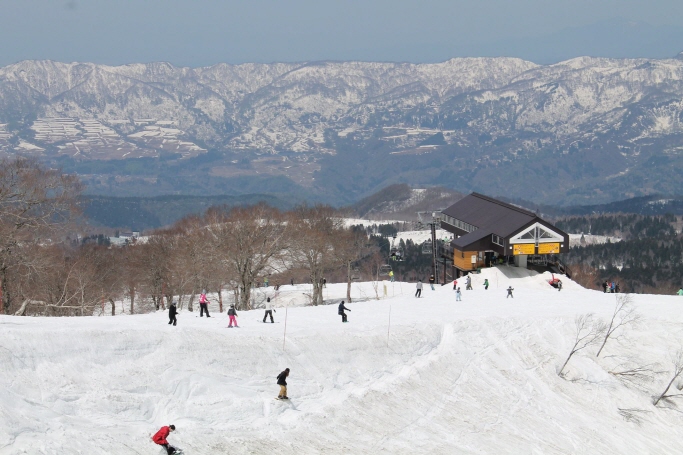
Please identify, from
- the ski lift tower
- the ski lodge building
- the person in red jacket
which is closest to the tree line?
the ski lift tower

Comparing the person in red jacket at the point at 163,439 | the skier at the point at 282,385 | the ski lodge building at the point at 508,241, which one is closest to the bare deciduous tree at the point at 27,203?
the skier at the point at 282,385

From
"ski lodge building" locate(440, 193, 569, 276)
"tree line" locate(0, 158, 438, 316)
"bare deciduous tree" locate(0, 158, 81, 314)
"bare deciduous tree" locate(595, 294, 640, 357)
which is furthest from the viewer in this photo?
"ski lodge building" locate(440, 193, 569, 276)

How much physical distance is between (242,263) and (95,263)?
28189 mm

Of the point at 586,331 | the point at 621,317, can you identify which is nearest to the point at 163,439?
the point at 586,331

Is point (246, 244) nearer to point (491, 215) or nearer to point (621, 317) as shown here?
point (621, 317)

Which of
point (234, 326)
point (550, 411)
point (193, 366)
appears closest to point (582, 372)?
point (550, 411)

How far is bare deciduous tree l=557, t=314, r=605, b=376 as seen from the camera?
60.1m

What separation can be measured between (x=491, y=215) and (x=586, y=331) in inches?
1657

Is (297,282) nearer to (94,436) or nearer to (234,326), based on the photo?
(234,326)

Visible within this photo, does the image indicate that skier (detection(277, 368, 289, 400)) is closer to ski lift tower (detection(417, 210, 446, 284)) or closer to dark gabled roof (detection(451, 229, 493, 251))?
dark gabled roof (detection(451, 229, 493, 251))

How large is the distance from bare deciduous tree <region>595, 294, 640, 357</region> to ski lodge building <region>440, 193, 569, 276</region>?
20520 mm

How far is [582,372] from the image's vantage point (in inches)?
2260

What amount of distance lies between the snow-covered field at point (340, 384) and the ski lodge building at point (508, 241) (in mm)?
23455

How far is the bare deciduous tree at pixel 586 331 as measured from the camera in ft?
197
